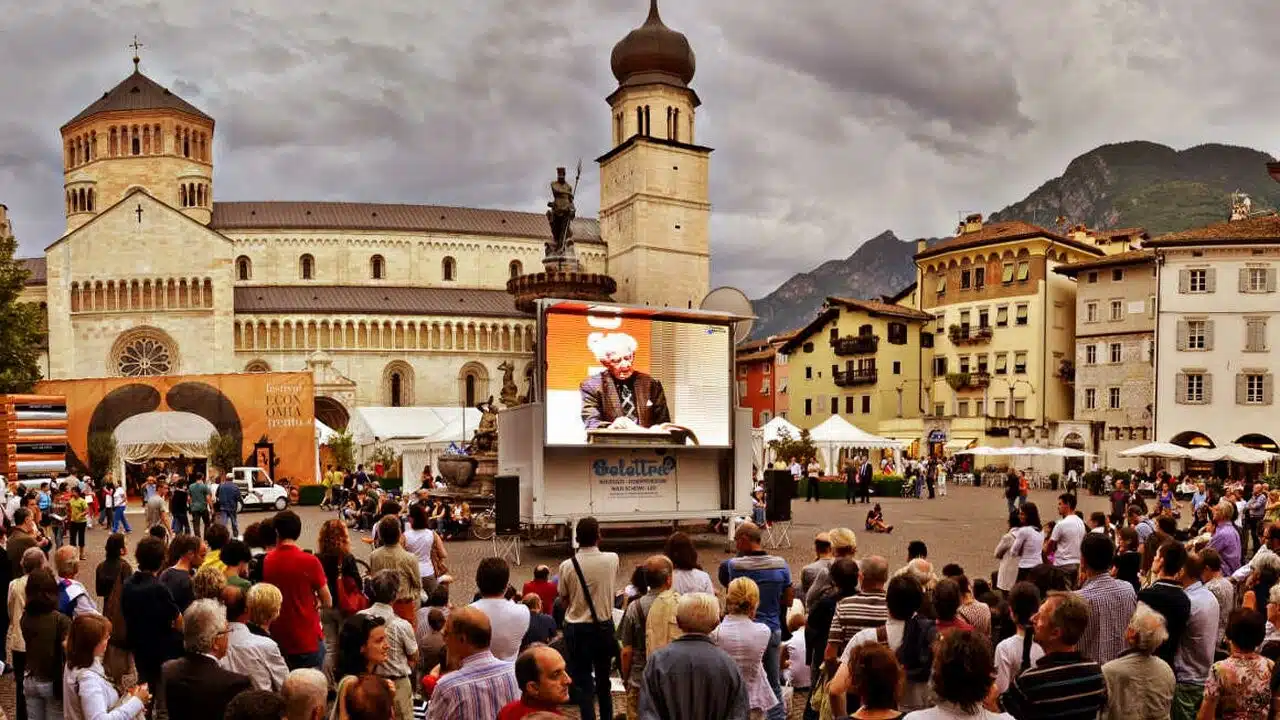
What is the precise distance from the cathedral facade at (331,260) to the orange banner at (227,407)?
88.1ft

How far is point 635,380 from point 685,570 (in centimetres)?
1118

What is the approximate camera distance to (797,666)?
8.12 meters

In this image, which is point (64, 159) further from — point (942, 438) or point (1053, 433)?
point (1053, 433)

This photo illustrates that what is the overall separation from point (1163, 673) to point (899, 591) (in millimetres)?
1303

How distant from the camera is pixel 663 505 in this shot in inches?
732

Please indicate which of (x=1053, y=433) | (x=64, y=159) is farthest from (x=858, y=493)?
(x=64, y=159)

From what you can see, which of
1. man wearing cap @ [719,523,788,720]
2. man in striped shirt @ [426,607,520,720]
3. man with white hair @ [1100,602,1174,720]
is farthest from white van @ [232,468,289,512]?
man with white hair @ [1100,602,1174,720]

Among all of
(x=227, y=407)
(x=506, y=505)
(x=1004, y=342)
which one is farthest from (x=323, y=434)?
(x=506, y=505)

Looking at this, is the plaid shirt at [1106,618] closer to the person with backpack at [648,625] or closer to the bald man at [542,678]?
the person with backpack at [648,625]

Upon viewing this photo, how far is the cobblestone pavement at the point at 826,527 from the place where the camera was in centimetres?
1716

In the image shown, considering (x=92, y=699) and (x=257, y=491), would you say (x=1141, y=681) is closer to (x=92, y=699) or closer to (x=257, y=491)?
(x=92, y=699)

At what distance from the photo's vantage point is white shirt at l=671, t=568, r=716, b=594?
7.00 meters

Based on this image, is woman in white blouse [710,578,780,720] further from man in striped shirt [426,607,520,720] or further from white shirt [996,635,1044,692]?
man in striped shirt [426,607,520,720]

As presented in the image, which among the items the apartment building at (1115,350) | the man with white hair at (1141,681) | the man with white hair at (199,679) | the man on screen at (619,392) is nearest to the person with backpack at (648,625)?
the man with white hair at (199,679)
